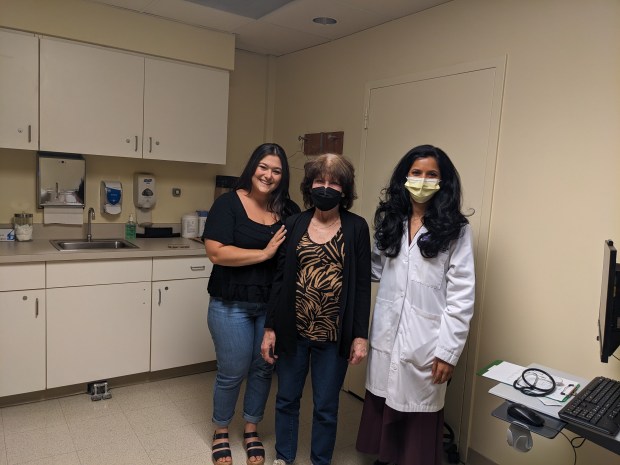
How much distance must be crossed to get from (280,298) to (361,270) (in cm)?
35

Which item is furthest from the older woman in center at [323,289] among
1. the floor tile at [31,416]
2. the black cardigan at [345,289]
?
the floor tile at [31,416]

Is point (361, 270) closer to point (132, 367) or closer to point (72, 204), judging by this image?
point (132, 367)

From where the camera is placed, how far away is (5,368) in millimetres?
2627

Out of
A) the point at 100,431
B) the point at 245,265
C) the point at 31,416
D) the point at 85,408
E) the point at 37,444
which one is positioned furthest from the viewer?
the point at 85,408

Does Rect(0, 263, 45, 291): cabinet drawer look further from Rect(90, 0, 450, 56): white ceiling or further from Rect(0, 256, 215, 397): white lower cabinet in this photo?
Rect(90, 0, 450, 56): white ceiling

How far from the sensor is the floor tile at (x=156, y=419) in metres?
2.59

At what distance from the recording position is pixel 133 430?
2.55 m

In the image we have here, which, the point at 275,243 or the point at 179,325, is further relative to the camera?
the point at 179,325

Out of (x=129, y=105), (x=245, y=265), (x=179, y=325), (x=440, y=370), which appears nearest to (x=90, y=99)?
(x=129, y=105)

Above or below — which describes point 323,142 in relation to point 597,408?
above

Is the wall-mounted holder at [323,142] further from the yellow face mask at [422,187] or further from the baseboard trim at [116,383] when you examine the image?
the baseboard trim at [116,383]

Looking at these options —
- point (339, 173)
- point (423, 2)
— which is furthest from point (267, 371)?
point (423, 2)

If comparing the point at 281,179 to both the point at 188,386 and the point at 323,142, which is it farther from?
the point at 188,386

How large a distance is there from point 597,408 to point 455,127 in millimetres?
1449
